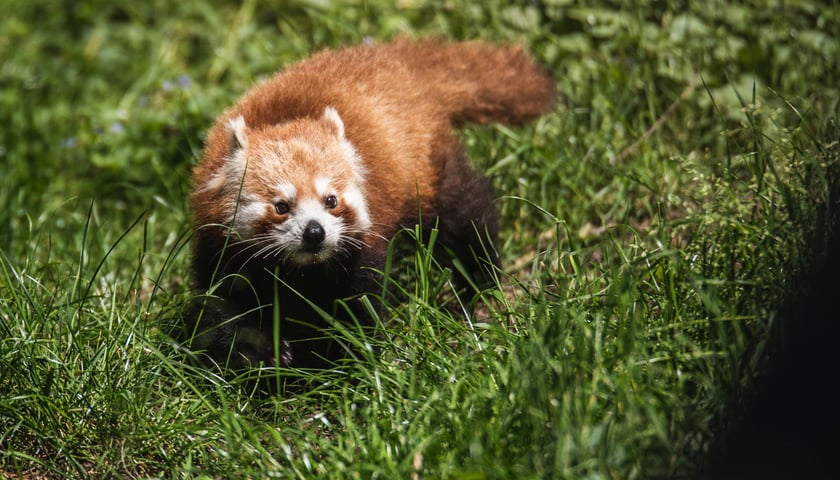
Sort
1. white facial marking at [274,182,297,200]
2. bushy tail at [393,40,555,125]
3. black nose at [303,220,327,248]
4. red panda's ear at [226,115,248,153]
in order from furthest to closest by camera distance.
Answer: bushy tail at [393,40,555,125], red panda's ear at [226,115,248,153], white facial marking at [274,182,297,200], black nose at [303,220,327,248]

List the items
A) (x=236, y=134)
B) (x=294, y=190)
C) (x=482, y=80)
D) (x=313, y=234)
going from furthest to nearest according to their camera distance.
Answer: (x=482, y=80) → (x=236, y=134) → (x=294, y=190) → (x=313, y=234)

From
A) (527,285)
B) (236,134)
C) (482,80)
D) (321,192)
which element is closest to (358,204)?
(321,192)

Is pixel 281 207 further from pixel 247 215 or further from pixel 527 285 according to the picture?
pixel 527 285

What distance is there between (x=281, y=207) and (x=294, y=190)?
0.09 metres

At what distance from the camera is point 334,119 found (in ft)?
11.6

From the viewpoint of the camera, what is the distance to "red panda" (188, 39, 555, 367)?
344 centimetres

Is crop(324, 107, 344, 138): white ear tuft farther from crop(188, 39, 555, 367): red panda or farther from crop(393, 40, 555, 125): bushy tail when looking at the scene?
crop(393, 40, 555, 125): bushy tail

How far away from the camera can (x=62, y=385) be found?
3105 millimetres

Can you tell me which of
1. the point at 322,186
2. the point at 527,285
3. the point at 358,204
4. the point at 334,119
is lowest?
the point at 527,285

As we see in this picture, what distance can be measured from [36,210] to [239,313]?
6.96ft

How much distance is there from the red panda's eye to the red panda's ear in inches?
10.9

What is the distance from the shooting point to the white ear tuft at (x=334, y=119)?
3.55m

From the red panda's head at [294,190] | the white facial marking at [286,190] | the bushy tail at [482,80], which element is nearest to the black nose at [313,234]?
the red panda's head at [294,190]

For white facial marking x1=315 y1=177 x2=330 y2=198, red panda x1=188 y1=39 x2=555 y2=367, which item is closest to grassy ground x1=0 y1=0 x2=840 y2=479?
red panda x1=188 y1=39 x2=555 y2=367
